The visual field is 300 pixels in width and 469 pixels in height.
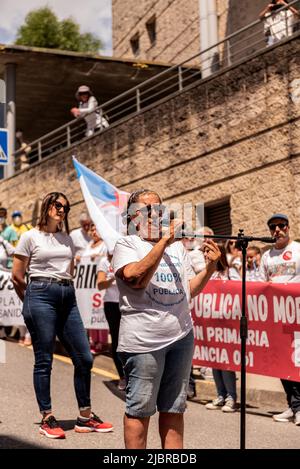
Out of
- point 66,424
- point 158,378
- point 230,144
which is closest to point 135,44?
point 230,144

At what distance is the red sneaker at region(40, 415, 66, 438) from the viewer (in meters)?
6.30

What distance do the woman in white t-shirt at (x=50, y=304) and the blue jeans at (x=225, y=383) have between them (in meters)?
2.34

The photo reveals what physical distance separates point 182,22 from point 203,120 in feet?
39.9

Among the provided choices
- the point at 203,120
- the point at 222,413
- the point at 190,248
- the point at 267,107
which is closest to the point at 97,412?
the point at 222,413

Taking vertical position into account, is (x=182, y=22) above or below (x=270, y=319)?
above

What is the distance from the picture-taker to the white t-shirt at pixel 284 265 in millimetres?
8164

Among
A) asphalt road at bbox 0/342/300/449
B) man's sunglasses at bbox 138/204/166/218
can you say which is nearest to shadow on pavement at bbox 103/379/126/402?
asphalt road at bbox 0/342/300/449

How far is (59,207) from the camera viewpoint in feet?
22.0

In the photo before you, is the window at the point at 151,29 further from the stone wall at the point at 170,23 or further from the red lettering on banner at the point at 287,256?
the red lettering on banner at the point at 287,256

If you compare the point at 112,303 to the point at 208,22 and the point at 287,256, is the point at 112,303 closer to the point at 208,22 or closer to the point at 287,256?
the point at 287,256

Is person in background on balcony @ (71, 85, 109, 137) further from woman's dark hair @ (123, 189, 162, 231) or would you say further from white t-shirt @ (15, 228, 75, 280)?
woman's dark hair @ (123, 189, 162, 231)

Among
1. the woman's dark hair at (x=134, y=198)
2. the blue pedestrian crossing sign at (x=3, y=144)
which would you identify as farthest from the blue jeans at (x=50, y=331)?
the blue pedestrian crossing sign at (x=3, y=144)

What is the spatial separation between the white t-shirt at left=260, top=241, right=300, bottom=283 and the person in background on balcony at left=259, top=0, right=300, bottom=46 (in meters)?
6.47
